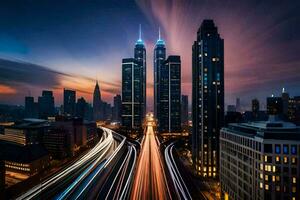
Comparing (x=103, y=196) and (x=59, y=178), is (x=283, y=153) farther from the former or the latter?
(x=59, y=178)

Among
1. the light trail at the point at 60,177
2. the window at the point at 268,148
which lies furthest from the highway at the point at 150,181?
the window at the point at 268,148

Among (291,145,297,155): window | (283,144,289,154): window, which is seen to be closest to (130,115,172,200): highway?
(283,144,289,154): window

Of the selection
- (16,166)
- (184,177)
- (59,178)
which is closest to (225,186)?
(184,177)

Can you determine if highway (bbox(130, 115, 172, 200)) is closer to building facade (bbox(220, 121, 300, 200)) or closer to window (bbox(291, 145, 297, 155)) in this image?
building facade (bbox(220, 121, 300, 200))

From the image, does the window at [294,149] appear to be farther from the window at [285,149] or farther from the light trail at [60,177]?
the light trail at [60,177]

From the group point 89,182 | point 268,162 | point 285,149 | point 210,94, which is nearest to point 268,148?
point 268,162

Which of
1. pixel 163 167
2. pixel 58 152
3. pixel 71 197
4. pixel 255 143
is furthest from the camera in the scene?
pixel 58 152
